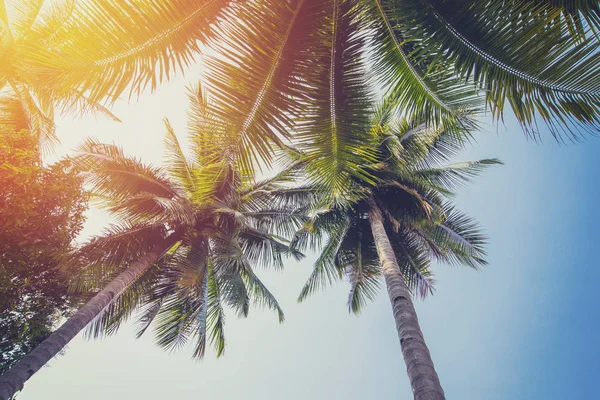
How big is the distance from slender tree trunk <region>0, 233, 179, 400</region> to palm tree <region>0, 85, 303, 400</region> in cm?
5

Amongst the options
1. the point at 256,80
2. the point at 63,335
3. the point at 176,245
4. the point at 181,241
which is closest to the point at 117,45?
the point at 256,80

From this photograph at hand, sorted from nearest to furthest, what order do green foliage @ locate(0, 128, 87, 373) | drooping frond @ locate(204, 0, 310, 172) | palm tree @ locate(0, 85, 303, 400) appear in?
drooping frond @ locate(204, 0, 310, 172), green foliage @ locate(0, 128, 87, 373), palm tree @ locate(0, 85, 303, 400)

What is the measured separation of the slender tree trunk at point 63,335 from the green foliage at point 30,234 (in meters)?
1.43

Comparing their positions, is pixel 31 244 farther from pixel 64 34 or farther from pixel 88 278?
pixel 64 34

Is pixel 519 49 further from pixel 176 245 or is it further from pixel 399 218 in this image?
pixel 176 245

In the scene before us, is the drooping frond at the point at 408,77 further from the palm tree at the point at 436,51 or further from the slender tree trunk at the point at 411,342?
the slender tree trunk at the point at 411,342

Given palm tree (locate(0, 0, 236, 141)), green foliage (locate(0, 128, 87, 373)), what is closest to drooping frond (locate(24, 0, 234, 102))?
palm tree (locate(0, 0, 236, 141))

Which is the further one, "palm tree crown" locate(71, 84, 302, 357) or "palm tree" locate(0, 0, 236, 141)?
"palm tree crown" locate(71, 84, 302, 357)

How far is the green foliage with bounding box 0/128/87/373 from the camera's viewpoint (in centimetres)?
698

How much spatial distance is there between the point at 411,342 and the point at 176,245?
984 cm

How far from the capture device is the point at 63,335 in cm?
695

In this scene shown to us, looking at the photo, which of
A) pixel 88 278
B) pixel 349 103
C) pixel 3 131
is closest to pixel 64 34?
pixel 349 103

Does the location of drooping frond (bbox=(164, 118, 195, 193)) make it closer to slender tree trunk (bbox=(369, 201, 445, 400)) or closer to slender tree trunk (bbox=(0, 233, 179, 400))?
slender tree trunk (bbox=(0, 233, 179, 400))

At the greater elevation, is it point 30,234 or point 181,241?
point 181,241
